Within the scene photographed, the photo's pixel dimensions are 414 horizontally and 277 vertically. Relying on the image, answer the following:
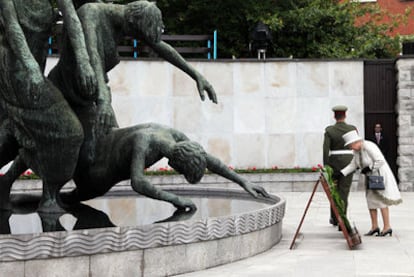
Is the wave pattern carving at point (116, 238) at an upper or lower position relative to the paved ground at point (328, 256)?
upper

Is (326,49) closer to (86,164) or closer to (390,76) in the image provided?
(390,76)

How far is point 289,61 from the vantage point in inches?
720

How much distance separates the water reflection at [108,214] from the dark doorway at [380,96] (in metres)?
9.49

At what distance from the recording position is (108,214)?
26.7 feet

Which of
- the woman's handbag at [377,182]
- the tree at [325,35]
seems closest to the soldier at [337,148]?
the woman's handbag at [377,182]

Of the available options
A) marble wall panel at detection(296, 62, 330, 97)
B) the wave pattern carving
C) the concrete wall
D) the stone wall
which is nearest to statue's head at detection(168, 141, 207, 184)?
the wave pattern carving

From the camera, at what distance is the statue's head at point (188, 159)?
713 centimetres

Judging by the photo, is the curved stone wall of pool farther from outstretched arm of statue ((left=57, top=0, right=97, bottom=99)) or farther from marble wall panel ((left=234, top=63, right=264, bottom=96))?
marble wall panel ((left=234, top=63, right=264, bottom=96))

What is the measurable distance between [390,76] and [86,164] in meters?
12.7

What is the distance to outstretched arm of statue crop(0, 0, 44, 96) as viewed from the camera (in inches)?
276

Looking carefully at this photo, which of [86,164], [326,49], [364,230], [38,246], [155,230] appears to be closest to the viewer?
[38,246]

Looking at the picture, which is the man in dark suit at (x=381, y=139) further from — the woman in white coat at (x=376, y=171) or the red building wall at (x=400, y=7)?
the red building wall at (x=400, y=7)

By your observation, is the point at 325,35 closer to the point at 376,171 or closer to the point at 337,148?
the point at 337,148

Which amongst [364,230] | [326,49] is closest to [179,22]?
[326,49]
